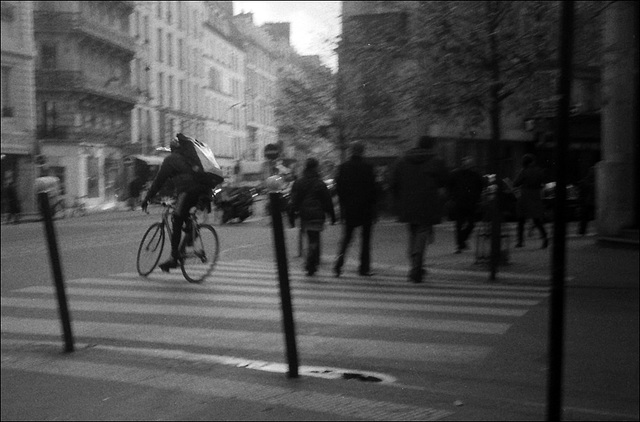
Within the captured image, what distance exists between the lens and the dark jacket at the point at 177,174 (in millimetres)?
967

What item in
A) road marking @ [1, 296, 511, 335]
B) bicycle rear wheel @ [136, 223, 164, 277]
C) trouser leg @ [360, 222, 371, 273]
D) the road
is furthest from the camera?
road marking @ [1, 296, 511, 335]

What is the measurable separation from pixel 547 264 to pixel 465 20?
15.0 inches

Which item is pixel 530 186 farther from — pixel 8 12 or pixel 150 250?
pixel 8 12

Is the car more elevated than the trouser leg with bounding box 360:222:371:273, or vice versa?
Result: the car

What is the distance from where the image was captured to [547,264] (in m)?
1.44

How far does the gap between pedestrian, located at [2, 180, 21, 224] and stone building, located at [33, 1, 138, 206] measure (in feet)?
0.20

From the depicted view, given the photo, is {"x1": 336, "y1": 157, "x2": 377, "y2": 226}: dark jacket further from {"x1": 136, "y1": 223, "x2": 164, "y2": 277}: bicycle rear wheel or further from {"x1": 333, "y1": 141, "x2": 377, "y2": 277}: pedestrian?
{"x1": 136, "y1": 223, "x2": 164, "y2": 277}: bicycle rear wheel

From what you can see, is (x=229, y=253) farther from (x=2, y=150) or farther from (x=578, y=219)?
(x=578, y=219)

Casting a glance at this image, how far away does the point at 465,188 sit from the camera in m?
1.23

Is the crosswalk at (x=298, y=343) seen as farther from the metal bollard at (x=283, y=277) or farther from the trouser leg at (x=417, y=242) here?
the trouser leg at (x=417, y=242)

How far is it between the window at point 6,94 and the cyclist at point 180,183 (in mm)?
187

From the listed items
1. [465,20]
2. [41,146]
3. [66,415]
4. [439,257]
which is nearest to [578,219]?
[439,257]

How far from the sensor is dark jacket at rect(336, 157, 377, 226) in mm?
1211

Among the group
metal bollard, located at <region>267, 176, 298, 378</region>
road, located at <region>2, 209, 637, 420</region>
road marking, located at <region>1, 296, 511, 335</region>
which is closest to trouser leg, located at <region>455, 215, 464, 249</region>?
metal bollard, located at <region>267, 176, 298, 378</region>
